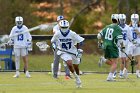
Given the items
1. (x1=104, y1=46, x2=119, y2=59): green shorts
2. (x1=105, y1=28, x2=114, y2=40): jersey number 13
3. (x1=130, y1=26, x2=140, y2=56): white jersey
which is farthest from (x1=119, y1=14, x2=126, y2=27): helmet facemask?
(x1=104, y1=46, x2=119, y2=59): green shorts

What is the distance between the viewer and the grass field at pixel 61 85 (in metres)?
20.7

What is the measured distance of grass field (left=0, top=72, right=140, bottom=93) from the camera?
67.8 feet

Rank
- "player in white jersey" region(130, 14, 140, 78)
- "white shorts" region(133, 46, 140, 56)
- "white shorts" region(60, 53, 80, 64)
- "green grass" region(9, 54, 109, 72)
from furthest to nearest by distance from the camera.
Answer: "green grass" region(9, 54, 109, 72) → "white shorts" region(133, 46, 140, 56) → "player in white jersey" region(130, 14, 140, 78) → "white shorts" region(60, 53, 80, 64)

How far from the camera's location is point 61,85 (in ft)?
74.8

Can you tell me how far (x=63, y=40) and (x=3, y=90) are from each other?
2462 mm

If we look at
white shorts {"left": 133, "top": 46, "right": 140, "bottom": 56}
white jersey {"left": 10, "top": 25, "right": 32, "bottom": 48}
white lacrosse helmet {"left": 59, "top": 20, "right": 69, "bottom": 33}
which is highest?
white lacrosse helmet {"left": 59, "top": 20, "right": 69, "bottom": 33}

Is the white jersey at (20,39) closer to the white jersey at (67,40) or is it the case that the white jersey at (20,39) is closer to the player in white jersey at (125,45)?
the player in white jersey at (125,45)

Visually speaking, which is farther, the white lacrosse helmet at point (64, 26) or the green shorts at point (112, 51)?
the green shorts at point (112, 51)

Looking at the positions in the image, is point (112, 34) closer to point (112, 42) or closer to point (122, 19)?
point (112, 42)

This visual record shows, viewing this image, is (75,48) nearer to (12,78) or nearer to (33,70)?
(12,78)

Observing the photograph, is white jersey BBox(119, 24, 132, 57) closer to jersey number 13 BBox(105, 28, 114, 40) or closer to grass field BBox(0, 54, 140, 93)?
grass field BBox(0, 54, 140, 93)

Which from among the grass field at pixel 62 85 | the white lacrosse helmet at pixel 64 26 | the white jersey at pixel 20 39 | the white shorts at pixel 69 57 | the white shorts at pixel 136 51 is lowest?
the grass field at pixel 62 85

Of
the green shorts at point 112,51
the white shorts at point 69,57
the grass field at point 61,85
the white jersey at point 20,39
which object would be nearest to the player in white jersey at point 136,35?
the grass field at point 61,85

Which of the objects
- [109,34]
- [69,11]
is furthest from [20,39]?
[69,11]
